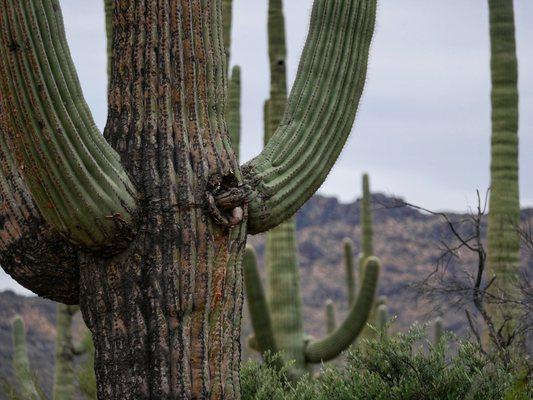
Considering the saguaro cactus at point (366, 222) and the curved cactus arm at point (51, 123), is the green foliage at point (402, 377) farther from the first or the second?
the saguaro cactus at point (366, 222)

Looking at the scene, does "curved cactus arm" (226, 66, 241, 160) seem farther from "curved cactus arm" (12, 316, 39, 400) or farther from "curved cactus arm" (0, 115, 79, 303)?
"curved cactus arm" (0, 115, 79, 303)

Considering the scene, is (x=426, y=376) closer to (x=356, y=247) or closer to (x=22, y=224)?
(x=22, y=224)

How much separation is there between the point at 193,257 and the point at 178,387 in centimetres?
60

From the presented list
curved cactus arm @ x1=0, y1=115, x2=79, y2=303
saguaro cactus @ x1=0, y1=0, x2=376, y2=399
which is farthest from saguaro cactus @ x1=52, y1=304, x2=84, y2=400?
curved cactus arm @ x1=0, y1=115, x2=79, y2=303

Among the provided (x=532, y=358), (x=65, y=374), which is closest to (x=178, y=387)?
(x=532, y=358)

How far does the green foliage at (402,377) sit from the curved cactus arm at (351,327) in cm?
488

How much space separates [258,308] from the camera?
481 inches

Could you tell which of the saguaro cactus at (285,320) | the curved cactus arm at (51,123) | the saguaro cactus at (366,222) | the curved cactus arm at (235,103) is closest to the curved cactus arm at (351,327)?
the saguaro cactus at (285,320)

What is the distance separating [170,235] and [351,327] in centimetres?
905

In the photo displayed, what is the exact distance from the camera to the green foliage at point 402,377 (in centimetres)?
695

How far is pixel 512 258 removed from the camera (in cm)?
1085

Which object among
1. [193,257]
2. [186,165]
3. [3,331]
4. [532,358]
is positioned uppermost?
[186,165]

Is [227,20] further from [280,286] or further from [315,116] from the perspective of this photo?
[315,116]

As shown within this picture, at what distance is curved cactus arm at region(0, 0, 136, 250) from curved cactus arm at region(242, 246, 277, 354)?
706 centimetres
